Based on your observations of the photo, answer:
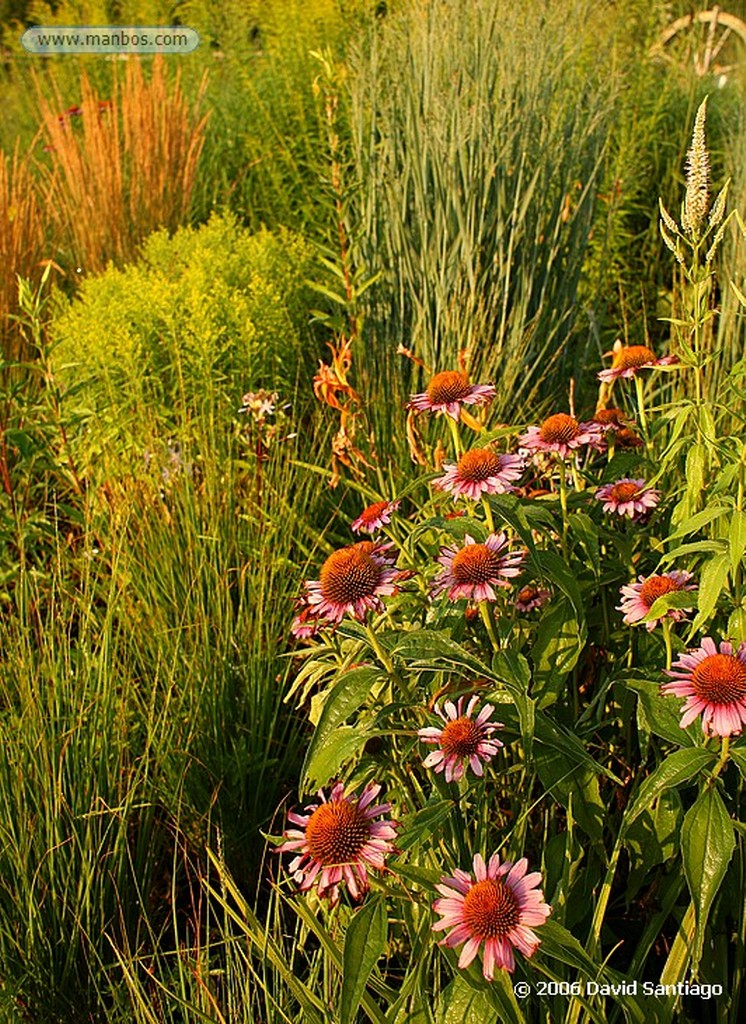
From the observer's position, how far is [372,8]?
5.23 m

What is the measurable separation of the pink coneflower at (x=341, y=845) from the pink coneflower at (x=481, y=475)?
1.49 ft

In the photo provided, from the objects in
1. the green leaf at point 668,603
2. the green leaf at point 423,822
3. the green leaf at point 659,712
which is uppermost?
the green leaf at point 668,603

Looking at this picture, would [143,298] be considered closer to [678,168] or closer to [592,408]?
[592,408]

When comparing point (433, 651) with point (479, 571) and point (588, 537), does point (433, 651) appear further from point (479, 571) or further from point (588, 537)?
point (588, 537)

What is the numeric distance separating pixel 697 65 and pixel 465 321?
12.9 feet

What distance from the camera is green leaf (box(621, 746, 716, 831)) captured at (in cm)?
125

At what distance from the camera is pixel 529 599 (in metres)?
1.79

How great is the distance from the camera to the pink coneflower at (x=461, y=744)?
52.9 inches

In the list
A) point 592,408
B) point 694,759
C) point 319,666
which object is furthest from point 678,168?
point 694,759

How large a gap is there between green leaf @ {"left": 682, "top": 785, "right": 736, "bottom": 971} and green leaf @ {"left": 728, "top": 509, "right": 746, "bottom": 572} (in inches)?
12.0

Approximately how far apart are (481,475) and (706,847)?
1.91 feet

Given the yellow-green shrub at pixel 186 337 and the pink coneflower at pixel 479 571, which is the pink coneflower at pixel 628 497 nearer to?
the pink coneflower at pixel 479 571

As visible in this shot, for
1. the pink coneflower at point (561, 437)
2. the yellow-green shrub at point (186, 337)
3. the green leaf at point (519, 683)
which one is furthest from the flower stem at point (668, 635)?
the yellow-green shrub at point (186, 337)

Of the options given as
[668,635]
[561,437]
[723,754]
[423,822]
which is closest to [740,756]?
[723,754]
